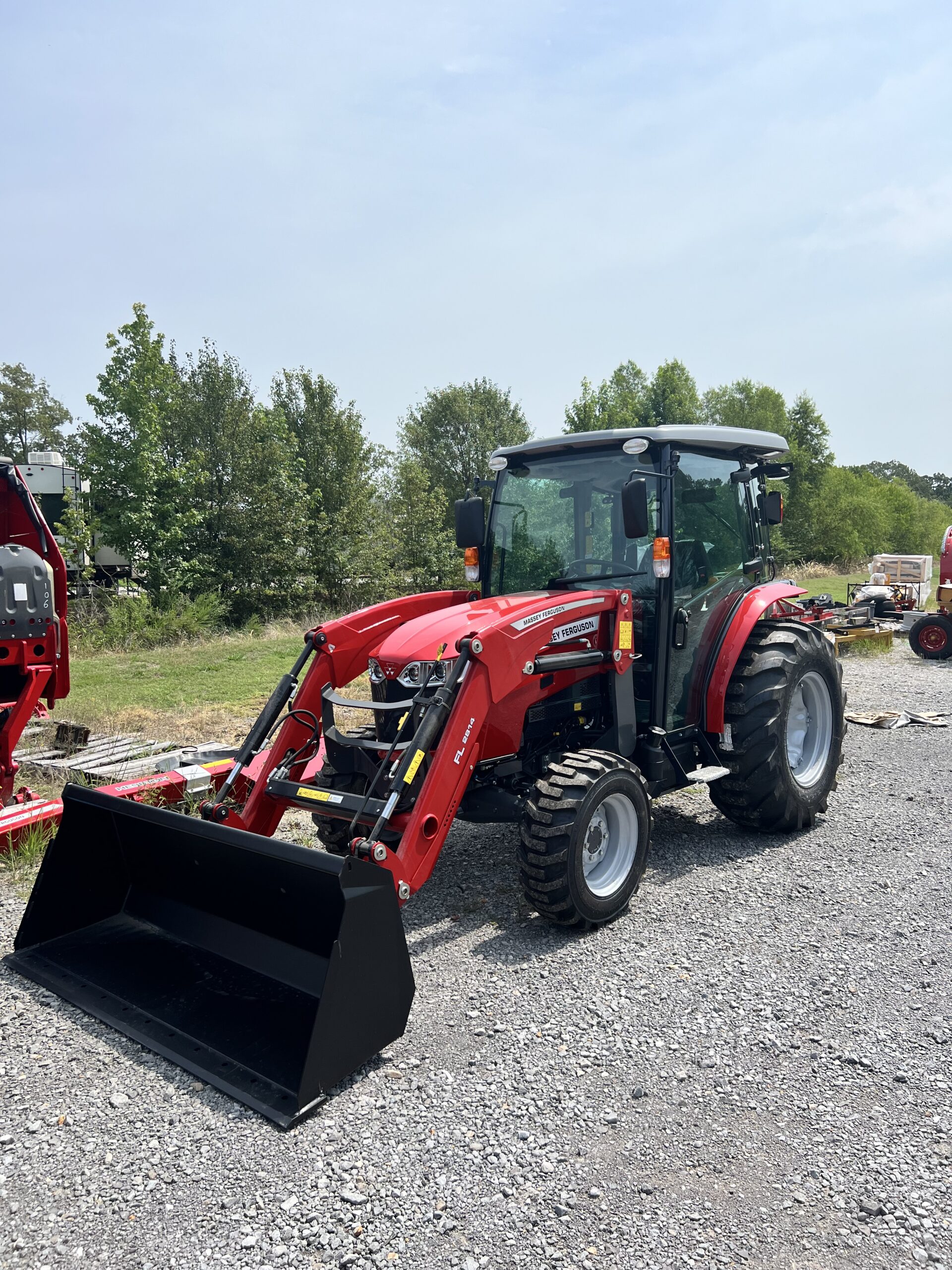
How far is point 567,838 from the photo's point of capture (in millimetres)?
A: 4008

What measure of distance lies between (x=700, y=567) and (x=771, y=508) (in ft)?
4.30

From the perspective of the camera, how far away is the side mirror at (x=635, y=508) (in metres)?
4.47

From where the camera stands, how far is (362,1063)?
3.16 metres

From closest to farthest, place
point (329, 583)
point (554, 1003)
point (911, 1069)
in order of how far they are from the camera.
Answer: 1. point (911, 1069)
2. point (554, 1003)
3. point (329, 583)

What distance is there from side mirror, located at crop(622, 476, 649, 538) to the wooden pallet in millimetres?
3642

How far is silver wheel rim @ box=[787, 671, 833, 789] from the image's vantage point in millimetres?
6031

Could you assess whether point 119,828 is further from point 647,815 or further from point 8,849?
point 647,815

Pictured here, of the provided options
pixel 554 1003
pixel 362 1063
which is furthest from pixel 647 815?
pixel 362 1063

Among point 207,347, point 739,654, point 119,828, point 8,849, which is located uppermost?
point 207,347

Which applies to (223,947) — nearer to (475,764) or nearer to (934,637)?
(475,764)

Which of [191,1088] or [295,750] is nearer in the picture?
[191,1088]

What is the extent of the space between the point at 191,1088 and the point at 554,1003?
4.75 ft

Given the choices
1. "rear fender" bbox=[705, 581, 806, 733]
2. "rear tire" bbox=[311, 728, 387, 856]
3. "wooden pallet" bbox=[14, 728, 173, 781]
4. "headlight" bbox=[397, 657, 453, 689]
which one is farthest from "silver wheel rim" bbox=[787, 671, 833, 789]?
"wooden pallet" bbox=[14, 728, 173, 781]

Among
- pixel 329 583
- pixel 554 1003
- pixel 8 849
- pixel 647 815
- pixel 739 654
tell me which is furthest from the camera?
pixel 329 583
